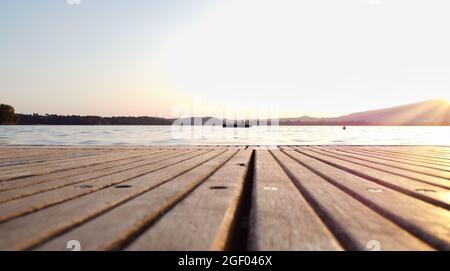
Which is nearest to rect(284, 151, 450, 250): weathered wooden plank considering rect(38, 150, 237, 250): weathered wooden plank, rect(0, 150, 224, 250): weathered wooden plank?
rect(38, 150, 237, 250): weathered wooden plank

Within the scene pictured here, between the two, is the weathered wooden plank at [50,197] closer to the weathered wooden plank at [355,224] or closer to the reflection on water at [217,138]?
the weathered wooden plank at [355,224]

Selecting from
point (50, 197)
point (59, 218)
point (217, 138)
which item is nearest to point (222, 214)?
point (59, 218)

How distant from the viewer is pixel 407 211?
7.15 ft

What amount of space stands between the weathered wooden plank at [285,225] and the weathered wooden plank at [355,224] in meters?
0.06

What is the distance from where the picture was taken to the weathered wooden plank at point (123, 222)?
1.52 meters

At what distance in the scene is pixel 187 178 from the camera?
11.5ft

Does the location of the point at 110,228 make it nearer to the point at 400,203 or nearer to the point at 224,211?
the point at 224,211

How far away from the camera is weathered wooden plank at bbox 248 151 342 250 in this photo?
1.55m

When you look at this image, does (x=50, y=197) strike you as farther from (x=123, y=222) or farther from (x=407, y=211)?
(x=407, y=211)

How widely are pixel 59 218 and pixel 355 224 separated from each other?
1.45m

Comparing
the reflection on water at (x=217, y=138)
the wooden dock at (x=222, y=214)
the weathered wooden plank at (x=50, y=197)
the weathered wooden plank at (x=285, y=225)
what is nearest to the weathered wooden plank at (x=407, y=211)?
the wooden dock at (x=222, y=214)
